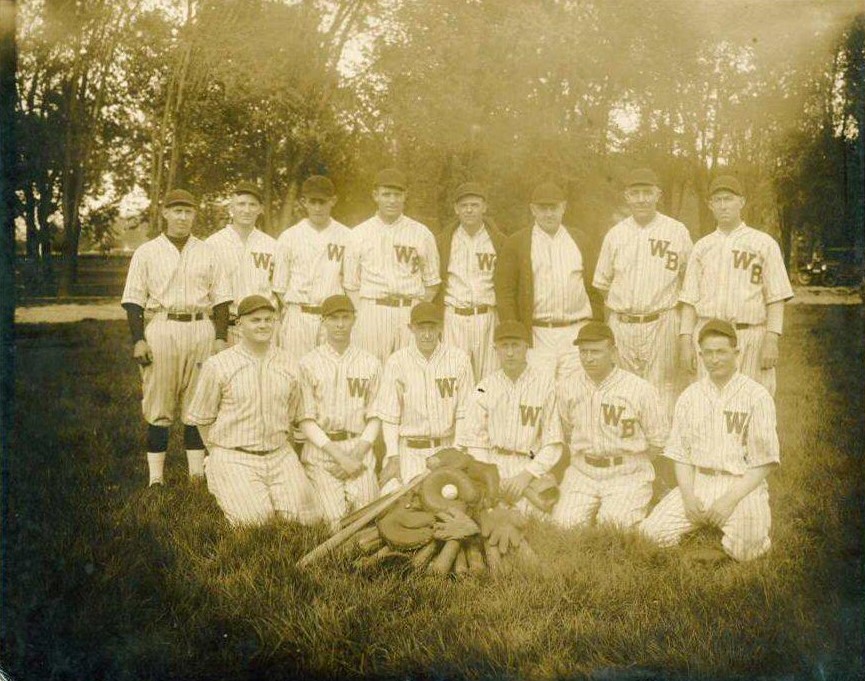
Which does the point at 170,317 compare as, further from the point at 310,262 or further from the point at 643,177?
the point at 643,177

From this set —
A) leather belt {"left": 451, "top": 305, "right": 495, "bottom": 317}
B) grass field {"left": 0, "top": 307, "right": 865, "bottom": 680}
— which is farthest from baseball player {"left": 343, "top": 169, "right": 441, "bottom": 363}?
grass field {"left": 0, "top": 307, "right": 865, "bottom": 680}

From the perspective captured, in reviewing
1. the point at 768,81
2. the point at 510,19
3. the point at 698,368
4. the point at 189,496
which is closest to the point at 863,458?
the point at 698,368

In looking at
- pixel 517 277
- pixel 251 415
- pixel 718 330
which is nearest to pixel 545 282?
pixel 517 277

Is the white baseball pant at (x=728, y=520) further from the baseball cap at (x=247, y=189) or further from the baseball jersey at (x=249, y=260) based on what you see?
the baseball cap at (x=247, y=189)

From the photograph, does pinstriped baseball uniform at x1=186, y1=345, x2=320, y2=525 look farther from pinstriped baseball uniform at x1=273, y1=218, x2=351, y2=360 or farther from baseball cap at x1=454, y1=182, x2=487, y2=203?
baseball cap at x1=454, y1=182, x2=487, y2=203

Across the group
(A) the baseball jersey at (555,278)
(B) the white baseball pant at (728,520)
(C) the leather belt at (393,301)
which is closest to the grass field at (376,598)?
(B) the white baseball pant at (728,520)

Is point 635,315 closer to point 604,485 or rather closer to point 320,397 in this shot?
point 604,485
